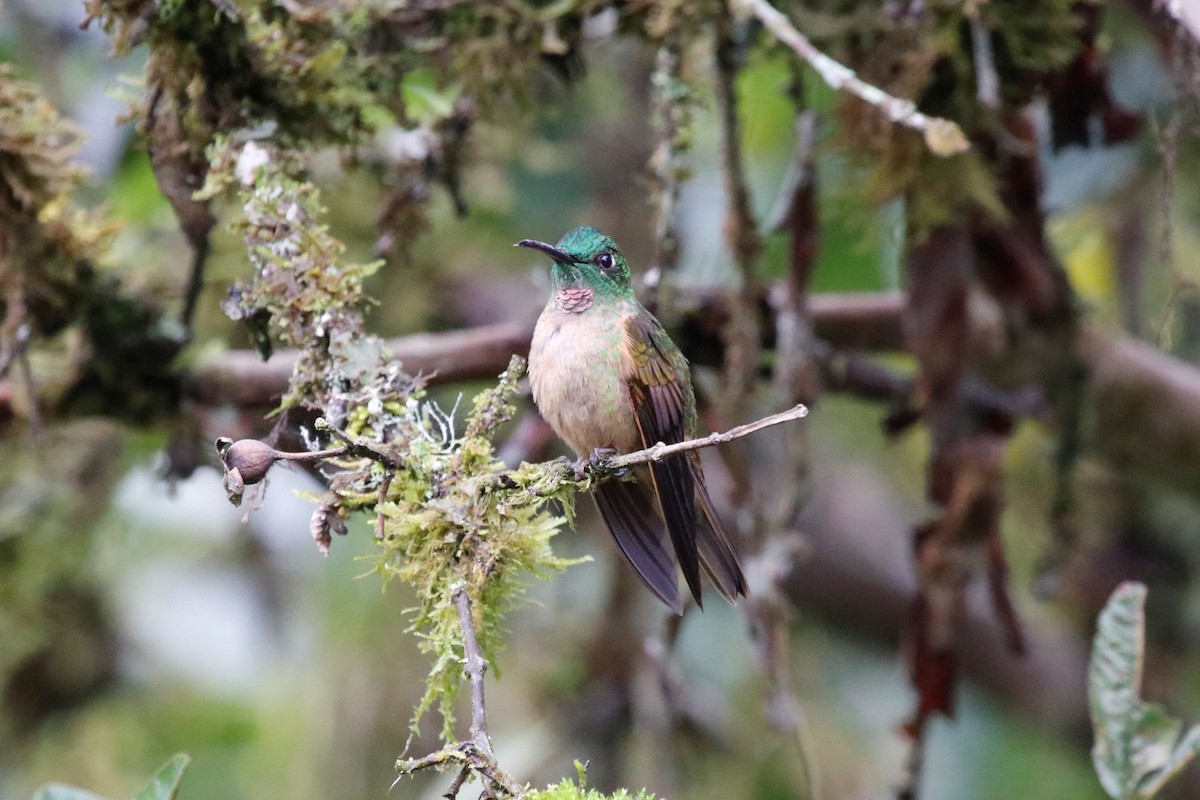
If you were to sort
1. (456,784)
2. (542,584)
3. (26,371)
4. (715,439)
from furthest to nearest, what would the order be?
(542,584) < (26,371) < (715,439) < (456,784)

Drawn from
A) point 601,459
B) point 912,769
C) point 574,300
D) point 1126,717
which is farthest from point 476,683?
point 912,769

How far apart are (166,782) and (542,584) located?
3001 mm

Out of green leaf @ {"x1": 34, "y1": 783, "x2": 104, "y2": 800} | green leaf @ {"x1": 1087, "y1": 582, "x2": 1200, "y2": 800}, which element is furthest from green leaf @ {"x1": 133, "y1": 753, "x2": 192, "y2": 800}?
green leaf @ {"x1": 1087, "y1": 582, "x2": 1200, "y2": 800}

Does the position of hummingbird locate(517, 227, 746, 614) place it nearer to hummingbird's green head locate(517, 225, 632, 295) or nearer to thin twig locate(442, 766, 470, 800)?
hummingbird's green head locate(517, 225, 632, 295)

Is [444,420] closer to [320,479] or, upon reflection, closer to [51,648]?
[320,479]

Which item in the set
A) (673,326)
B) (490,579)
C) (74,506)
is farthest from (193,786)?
(490,579)

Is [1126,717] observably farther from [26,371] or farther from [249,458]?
[26,371]

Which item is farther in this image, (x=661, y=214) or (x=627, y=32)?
(x=627, y=32)

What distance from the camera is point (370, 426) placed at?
1.85m

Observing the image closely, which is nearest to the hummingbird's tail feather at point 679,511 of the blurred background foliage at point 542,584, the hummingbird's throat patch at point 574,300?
the hummingbird's throat patch at point 574,300

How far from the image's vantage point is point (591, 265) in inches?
94.4

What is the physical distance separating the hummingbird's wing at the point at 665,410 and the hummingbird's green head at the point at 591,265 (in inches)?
4.3

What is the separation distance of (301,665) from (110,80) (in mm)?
2500

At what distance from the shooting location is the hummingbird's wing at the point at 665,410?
6.49 ft
